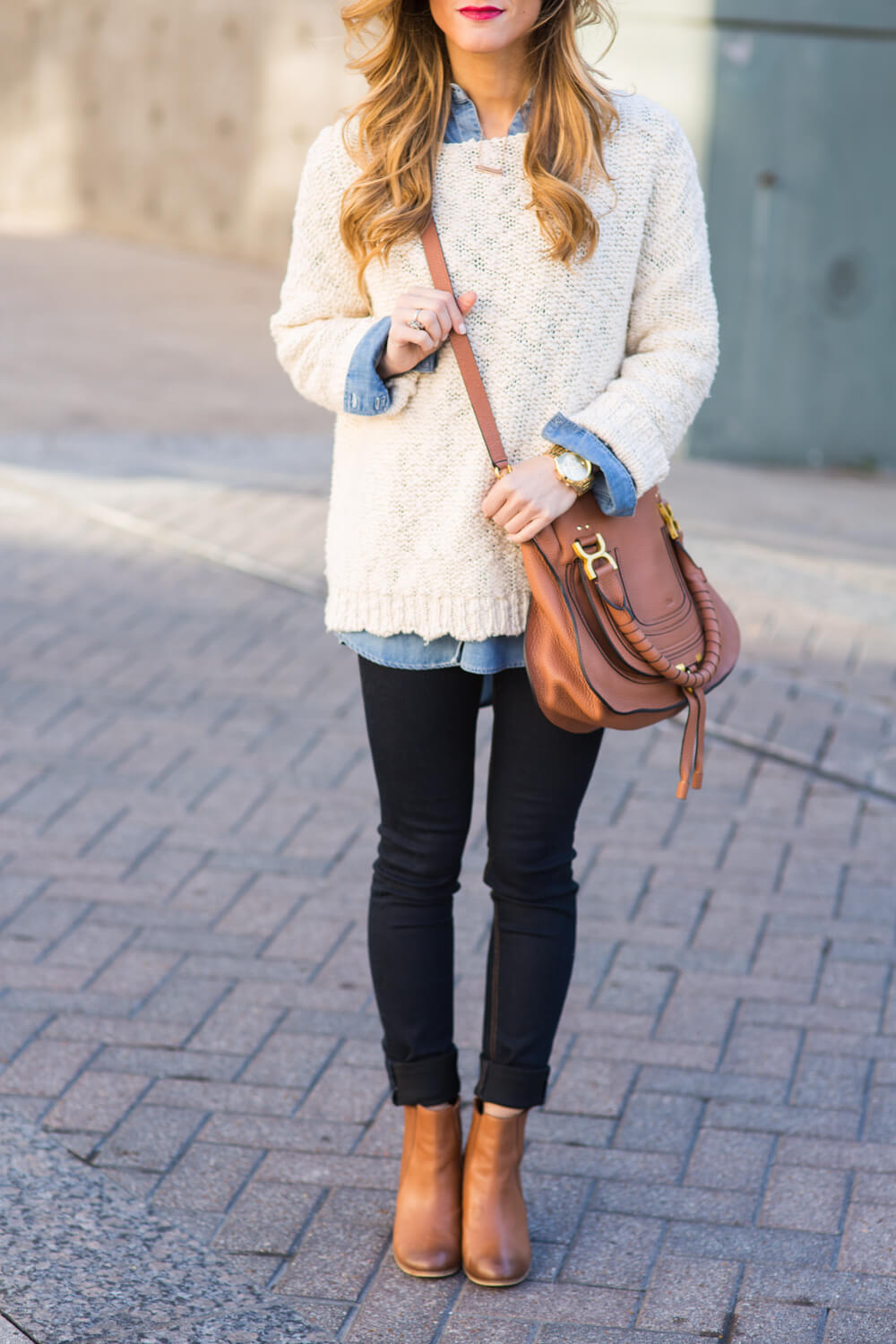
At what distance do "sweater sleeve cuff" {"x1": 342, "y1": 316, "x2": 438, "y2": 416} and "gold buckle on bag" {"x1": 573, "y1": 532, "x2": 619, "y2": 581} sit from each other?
31 centimetres

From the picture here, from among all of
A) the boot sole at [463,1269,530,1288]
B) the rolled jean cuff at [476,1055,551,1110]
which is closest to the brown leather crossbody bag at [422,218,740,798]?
the rolled jean cuff at [476,1055,551,1110]

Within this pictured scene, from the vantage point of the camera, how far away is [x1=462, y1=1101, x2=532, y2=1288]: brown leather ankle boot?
2387 millimetres

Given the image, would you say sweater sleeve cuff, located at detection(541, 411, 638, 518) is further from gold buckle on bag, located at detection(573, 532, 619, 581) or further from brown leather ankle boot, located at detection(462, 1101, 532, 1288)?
brown leather ankle boot, located at detection(462, 1101, 532, 1288)

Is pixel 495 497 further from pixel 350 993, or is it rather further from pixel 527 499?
pixel 350 993

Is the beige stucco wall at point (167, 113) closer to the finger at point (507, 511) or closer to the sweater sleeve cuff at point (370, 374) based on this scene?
the sweater sleeve cuff at point (370, 374)

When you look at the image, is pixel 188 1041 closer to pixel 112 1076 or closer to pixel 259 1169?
pixel 112 1076

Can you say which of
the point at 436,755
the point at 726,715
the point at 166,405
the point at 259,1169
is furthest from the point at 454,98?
the point at 166,405

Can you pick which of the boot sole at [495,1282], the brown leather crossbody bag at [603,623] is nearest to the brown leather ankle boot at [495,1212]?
the boot sole at [495,1282]

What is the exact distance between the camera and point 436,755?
231 centimetres

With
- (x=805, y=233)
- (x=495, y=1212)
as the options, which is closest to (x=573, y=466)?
(x=495, y=1212)

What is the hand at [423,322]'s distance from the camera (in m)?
2.11

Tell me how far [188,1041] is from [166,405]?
6.93m

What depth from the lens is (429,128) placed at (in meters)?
2.18

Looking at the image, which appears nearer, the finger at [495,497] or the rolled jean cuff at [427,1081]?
the finger at [495,497]
